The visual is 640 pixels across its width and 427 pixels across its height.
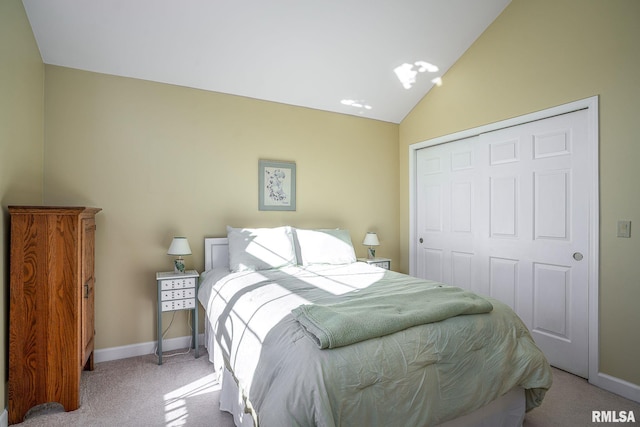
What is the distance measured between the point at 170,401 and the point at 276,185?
2.12m

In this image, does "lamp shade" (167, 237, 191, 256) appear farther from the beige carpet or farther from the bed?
the beige carpet

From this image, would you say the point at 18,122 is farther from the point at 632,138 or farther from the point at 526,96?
the point at 632,138

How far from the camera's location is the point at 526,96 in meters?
2.95

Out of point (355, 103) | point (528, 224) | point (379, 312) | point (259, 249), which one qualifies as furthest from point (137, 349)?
point (528, 224)

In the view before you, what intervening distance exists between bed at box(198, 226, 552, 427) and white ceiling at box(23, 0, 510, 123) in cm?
201

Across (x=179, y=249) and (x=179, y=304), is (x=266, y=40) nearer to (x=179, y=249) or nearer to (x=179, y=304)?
(x=179, y=249)

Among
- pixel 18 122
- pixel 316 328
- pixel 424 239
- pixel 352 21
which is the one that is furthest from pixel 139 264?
pixel 424 239

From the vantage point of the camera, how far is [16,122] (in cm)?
220

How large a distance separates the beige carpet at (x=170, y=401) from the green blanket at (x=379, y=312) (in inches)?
36.4

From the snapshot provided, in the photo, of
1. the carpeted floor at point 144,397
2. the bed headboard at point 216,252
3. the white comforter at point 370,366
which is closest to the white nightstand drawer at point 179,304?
the bed headboard at point 216,252

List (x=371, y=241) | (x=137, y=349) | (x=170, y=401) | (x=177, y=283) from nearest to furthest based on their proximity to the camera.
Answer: (x=170, y=401)
(x=177, y=283)
(x=137, y=349)
(x=371, y=241)

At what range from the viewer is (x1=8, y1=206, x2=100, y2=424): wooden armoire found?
6.80 ft

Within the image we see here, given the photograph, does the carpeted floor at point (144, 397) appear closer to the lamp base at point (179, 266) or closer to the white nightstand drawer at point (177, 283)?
the white nightstand drawer at point (177, 283)

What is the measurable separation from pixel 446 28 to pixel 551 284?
96.2 inches
